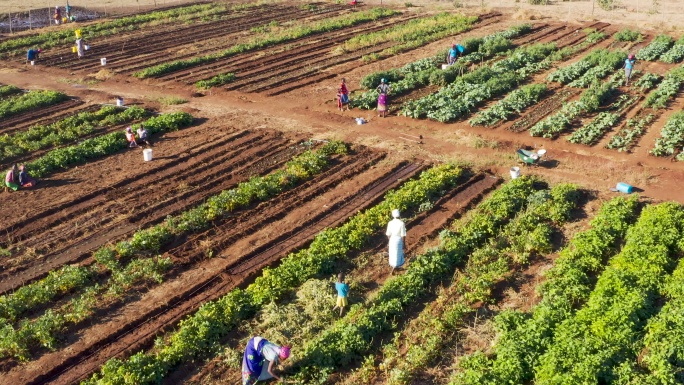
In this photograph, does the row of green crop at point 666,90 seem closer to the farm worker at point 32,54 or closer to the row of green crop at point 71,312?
the row of green crop at point 71,312

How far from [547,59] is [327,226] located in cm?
2013

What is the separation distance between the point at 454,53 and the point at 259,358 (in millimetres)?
22847

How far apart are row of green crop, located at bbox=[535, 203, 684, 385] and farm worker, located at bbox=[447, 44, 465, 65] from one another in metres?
16.6

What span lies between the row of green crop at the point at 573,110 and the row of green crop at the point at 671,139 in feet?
9.95

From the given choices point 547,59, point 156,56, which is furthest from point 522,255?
point 156,56

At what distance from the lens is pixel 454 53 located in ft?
98.6

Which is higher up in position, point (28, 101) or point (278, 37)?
point (278, 37)

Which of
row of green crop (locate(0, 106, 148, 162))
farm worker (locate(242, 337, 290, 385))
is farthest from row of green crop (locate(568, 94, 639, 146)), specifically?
row of green crop (locate(0, 106, 148, 162))

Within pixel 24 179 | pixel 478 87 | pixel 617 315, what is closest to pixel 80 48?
pixel 24 179

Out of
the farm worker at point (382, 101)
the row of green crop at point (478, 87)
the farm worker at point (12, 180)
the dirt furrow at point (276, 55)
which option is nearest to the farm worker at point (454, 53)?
the row of green crop at point (478, 87)

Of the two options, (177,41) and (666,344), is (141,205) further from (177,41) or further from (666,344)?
(177,41)

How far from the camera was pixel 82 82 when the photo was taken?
2972 centimetres

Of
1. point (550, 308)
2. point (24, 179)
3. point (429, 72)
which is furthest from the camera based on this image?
point (429, 72)

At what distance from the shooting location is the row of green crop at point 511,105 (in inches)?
915
